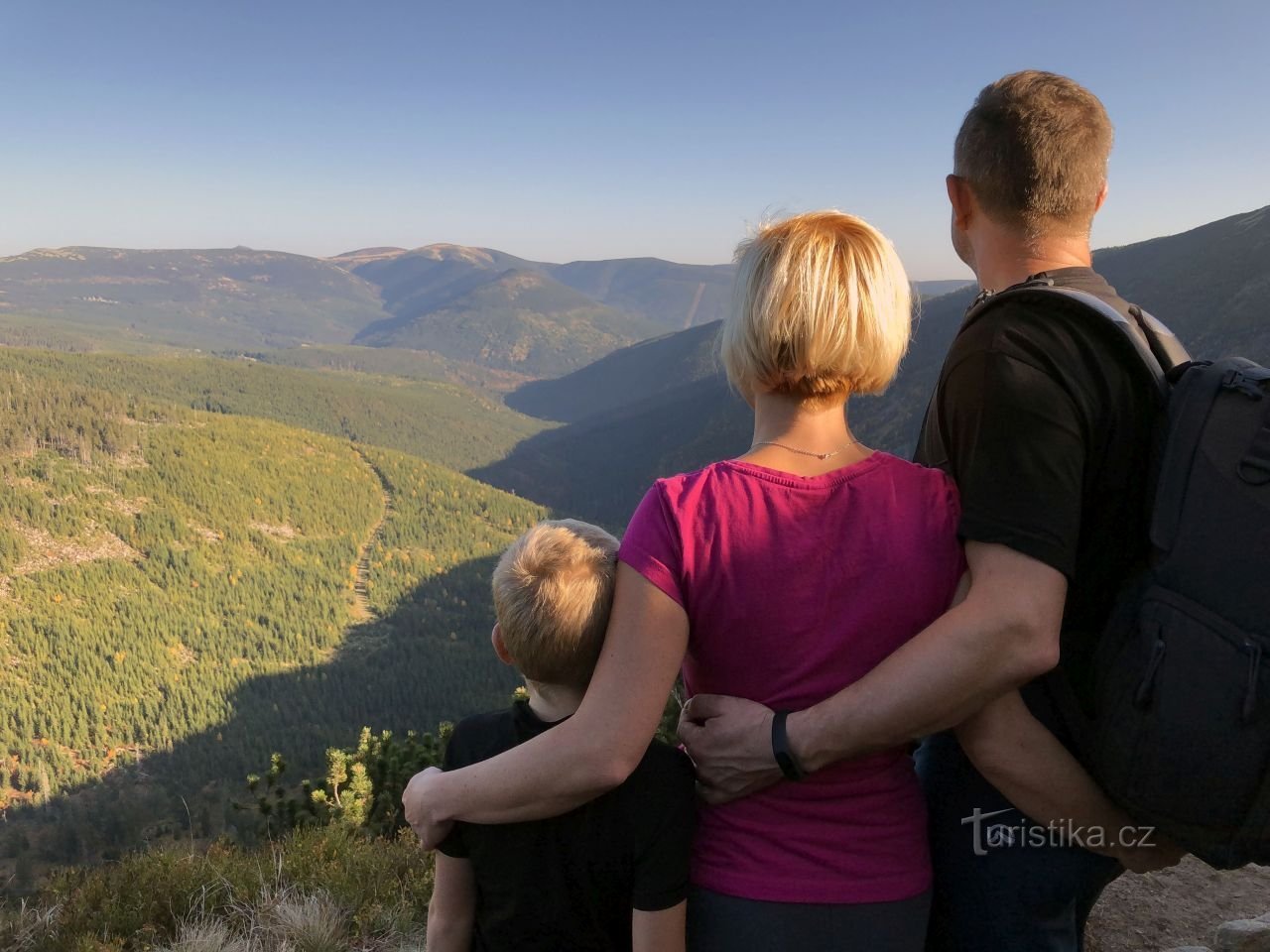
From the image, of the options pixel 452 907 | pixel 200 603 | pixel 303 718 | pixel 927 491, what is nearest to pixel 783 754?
pixel 927 491

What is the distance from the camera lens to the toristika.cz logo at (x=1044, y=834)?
1.73 m

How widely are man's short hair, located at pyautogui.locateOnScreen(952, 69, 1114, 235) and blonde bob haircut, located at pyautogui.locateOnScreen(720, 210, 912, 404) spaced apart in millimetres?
339

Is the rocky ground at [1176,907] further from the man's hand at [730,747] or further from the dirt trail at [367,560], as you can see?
the dirt trail at [367,560]

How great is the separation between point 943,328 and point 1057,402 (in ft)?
419

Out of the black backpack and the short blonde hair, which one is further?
the short blonde hair

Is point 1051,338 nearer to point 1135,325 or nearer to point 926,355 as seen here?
point 1135,325

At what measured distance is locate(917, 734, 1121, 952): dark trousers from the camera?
1.82m

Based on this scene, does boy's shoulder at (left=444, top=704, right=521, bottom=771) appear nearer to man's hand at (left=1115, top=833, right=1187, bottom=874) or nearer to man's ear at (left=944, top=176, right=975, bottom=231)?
man's hand at (left=1115, top=833, right=1187, bottom=874)

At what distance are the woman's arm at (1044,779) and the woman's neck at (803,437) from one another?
0.62m

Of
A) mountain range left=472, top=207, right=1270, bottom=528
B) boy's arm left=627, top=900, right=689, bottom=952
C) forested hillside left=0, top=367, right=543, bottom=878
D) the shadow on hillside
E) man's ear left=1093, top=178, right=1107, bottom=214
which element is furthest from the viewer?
mountain range left=472, top=207, right=1270, bottom=528

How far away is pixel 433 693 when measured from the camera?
278 ft

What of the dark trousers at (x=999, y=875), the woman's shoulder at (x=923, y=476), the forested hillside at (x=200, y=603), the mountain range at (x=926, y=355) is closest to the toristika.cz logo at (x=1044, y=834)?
the dark trousers at (x=999, y=875)

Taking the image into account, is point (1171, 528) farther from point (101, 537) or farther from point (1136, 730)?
point (101, 537)

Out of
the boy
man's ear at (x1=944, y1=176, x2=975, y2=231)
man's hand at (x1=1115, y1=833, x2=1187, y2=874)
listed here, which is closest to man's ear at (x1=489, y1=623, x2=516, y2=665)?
the boy
